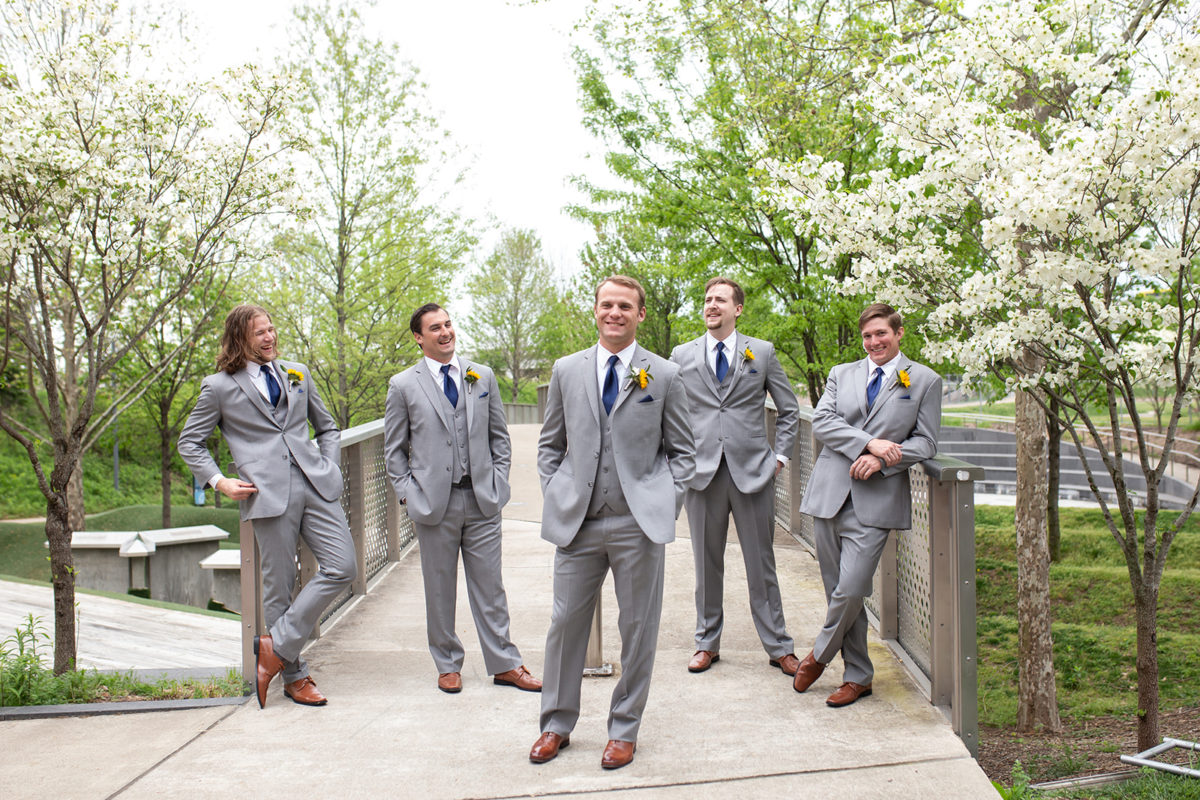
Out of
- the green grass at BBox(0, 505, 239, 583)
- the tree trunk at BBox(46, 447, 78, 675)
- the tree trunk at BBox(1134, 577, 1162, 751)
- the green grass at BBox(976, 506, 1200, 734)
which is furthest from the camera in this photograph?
the green grass at BBox(0, 505, 239, 583)

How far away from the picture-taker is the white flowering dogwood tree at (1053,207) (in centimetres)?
528

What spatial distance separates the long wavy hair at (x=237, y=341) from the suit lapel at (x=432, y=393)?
816 millimetres

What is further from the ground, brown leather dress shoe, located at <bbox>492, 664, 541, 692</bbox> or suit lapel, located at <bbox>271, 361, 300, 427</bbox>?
suit lapel, located at <bbox>271, 361, 300, 427</bbox>

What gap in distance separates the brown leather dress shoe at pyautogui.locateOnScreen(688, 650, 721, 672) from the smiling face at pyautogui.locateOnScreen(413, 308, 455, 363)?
82.6 inches

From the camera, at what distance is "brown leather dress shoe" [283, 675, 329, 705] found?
4875mm

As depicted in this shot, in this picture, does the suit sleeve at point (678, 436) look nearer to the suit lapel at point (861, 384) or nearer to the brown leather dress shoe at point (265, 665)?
the suit lapel at point (861, 384)

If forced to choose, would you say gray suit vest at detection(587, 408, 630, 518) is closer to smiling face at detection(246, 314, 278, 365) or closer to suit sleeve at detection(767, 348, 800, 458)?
suit sleeve at detection(767, 348, 800, 458)

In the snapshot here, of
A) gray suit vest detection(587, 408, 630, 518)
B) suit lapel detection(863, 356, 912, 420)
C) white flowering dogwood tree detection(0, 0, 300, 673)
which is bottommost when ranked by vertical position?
gray suit vest detection(587, 408, 630, 518)

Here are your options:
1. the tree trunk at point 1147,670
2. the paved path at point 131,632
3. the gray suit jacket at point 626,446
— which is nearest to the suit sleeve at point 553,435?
the gray suit jacket at point 626,446

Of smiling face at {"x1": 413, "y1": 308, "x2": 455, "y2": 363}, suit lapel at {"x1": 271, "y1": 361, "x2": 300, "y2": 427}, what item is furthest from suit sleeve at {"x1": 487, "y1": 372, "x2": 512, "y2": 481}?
suit lapel at {"x1": 271, "y1": 361, "x2": 300, "y2": 427}

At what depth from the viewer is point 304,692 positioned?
16.1ft

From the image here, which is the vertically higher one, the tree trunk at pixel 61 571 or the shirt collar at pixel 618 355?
the shirt collar at pixel 618 355

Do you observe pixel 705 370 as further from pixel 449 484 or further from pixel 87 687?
pixel 87 687

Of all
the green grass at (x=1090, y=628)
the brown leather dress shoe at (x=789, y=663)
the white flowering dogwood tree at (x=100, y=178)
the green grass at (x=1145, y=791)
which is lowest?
the green grass at (x=1090, y=628)
